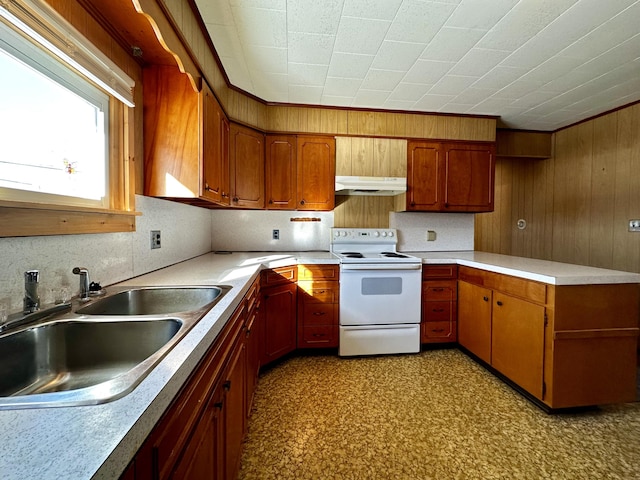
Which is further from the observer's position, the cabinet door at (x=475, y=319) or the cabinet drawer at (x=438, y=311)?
the cabinet drawer at (x=438, y=311)

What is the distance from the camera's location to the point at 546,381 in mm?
1742

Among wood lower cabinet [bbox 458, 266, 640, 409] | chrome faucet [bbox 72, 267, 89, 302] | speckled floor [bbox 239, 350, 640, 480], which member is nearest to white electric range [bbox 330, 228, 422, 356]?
speckled floor [bbox 239, 350, 640, 480]

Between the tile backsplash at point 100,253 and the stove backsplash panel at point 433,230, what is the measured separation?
214cm

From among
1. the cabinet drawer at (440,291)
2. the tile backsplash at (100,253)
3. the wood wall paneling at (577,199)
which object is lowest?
the cabinet drawer at (440,291)

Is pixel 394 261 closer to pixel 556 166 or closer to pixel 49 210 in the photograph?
pixel 49 210

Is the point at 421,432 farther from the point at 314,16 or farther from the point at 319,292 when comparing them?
the point at 314,16

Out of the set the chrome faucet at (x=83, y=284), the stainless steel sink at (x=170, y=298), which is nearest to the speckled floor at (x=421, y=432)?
the stainless steel sink at (x=170, y=298)

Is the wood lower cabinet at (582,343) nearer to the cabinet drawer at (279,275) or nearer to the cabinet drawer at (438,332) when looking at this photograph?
the cabinet drawer at (438,332)

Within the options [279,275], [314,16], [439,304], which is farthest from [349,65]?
[439,304]

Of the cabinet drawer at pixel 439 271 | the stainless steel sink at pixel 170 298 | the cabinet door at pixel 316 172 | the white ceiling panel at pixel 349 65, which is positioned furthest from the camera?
the cabinet door at pixel 316 172

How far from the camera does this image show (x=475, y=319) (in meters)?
2.41

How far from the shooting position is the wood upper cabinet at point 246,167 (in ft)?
7.97

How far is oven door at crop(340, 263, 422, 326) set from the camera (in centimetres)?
249

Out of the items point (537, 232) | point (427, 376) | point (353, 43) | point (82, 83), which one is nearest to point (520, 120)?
point (537, 232)
